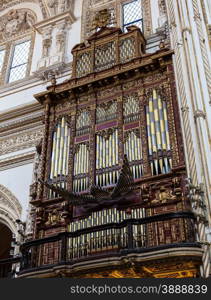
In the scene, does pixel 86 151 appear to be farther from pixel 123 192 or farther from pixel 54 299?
pixel 54 299

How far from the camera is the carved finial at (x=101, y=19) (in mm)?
16469

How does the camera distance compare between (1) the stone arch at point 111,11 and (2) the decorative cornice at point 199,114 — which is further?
(1) the stone arch at point 111,11

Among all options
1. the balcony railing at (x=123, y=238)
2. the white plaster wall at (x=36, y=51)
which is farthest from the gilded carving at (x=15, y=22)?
the balcony railing at (x=123, y=238)

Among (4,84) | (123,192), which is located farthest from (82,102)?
(4,84)

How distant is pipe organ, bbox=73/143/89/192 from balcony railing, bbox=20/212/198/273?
1789mm

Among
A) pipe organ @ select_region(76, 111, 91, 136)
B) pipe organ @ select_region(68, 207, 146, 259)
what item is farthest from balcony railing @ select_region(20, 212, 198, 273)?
pipe organ @ select_region(76, 111, 91, 136)

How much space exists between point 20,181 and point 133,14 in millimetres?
8124

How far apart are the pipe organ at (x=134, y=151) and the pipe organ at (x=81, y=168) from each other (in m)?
1.23

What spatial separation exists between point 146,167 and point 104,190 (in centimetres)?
128

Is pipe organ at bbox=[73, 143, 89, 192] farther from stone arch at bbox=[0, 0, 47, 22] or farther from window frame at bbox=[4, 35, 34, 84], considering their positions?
stone arch at bbox=[0, 0, 47, 22]

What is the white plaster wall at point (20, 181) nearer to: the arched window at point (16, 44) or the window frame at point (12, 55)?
the window frame at point (12, 55)

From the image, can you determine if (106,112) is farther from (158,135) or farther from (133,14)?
(133,14)

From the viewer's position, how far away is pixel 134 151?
39.2 ft

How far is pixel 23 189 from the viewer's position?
14.2m
